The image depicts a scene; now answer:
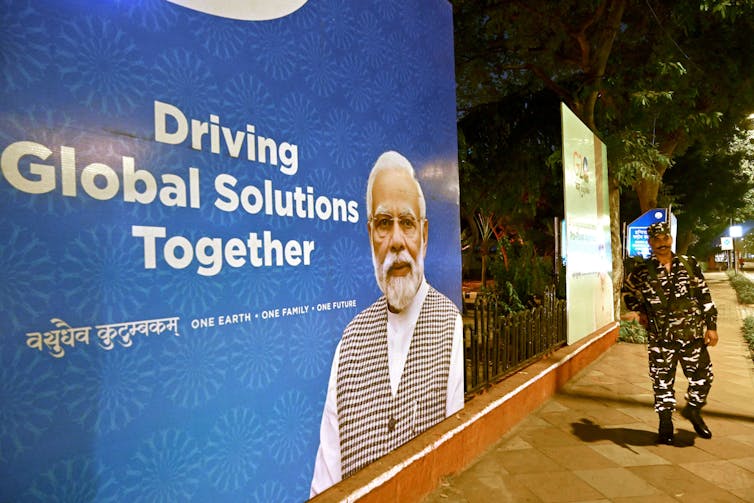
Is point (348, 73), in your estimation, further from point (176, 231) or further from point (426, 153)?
point (176, 231)

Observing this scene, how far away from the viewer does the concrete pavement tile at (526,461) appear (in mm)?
3777

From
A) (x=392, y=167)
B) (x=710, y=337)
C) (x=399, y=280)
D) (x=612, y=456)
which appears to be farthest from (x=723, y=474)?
(x=392, y=167)

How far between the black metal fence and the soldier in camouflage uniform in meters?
1.30

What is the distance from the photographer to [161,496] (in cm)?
186

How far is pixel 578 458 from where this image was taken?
3980 millimetres

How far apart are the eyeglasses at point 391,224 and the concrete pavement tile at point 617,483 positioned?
2.36m

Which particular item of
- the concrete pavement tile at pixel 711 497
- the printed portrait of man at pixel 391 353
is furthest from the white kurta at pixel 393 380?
the concrete pavement tile at pixel 711 497

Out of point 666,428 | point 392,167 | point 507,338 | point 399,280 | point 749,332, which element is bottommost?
point 749,332

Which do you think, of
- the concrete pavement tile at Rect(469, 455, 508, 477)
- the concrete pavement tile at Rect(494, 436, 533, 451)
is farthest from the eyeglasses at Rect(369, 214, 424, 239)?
the concrete pavement tile at Rect(494, 436, 533, 451)

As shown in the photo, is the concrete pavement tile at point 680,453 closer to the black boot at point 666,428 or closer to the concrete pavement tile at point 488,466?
the black boot at point 666,428

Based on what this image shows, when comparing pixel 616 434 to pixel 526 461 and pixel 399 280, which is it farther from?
pixel 399 280

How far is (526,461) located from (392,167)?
9.01 ft

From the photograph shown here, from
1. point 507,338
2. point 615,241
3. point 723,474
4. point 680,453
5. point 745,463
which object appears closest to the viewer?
point 723,474

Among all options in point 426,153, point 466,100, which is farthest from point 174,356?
point 466,100
